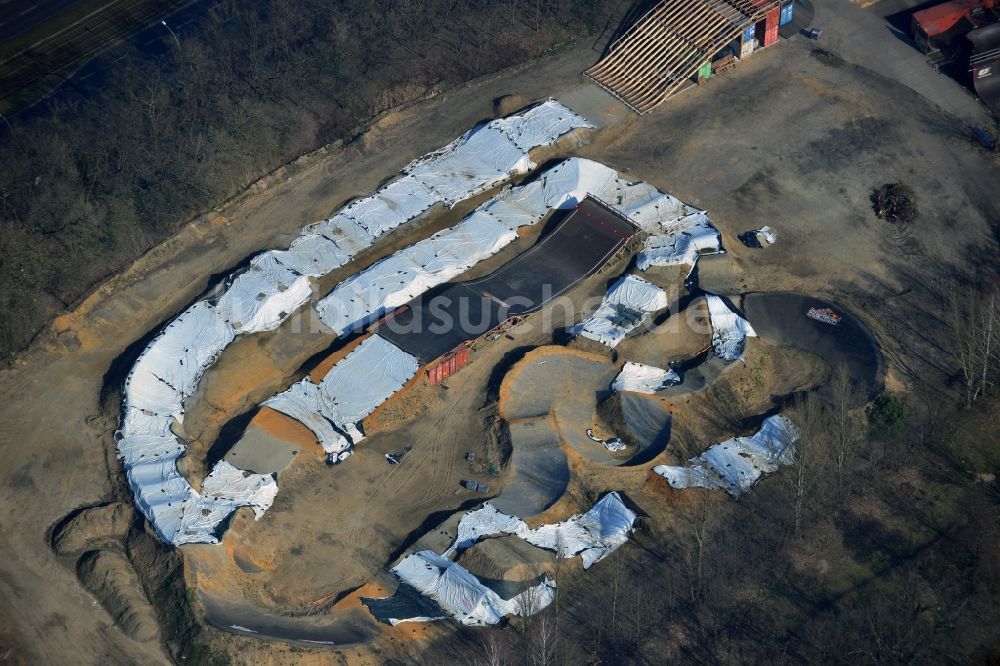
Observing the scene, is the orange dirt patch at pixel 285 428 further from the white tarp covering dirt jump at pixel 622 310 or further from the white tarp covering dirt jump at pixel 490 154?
the white tarp covering dirt jump at pixel 490 154

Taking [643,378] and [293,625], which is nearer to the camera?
[293,625]

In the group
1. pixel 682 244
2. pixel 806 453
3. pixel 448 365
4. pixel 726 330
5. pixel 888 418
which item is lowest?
pixel 806 453

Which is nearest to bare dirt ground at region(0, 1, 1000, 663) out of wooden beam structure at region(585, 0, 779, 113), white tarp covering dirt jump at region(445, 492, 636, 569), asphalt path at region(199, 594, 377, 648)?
asphalt path at region(199, 594, 377, 648)

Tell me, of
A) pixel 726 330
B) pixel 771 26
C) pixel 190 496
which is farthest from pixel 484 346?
pixel 771 26

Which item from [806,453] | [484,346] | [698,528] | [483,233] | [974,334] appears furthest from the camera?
[483,233]

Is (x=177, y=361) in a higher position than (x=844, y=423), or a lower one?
higher

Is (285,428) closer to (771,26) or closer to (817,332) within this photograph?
(817,332)

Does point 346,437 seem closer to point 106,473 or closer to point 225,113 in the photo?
point 106,473
